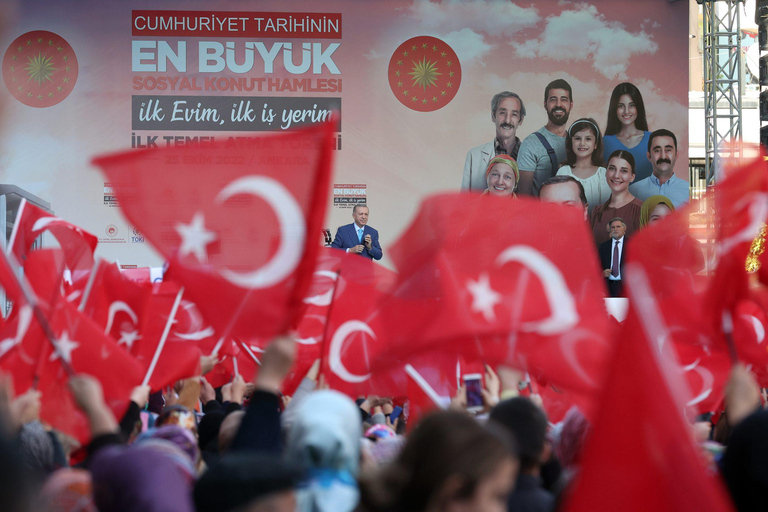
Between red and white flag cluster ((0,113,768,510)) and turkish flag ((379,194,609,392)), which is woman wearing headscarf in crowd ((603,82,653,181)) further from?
turkish flag ((379,194,609,392))

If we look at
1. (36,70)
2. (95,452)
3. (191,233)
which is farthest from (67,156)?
(95,452)

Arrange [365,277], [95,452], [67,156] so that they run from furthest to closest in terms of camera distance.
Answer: [67,156]
[365,277]
[95,452]

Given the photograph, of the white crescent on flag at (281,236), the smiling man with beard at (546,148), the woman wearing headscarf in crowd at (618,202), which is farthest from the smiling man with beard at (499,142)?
the white crescent on flag at (281,236)

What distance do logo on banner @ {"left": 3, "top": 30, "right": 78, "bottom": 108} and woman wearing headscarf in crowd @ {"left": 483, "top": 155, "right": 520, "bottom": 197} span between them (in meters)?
5.97

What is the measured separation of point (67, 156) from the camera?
13078 mm

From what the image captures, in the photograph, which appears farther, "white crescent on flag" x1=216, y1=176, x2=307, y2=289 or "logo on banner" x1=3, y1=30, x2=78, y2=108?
"logo on banner" x1=3, y1=30, x2=78, y2=108

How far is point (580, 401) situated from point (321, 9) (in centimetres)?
1101

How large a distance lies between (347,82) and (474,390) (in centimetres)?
948

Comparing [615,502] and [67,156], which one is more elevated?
[67,156]

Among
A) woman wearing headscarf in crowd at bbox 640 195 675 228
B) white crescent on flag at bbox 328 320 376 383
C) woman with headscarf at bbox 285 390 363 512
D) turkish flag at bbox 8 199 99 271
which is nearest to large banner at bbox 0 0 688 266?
woman wearing headscarf in crowd at bbox 640 195 675 228

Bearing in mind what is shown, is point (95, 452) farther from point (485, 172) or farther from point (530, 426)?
point (485, 172)

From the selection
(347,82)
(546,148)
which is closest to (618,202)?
(546,148)

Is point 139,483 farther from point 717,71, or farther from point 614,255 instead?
point 717,71

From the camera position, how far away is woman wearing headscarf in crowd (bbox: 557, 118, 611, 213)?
522 inches
